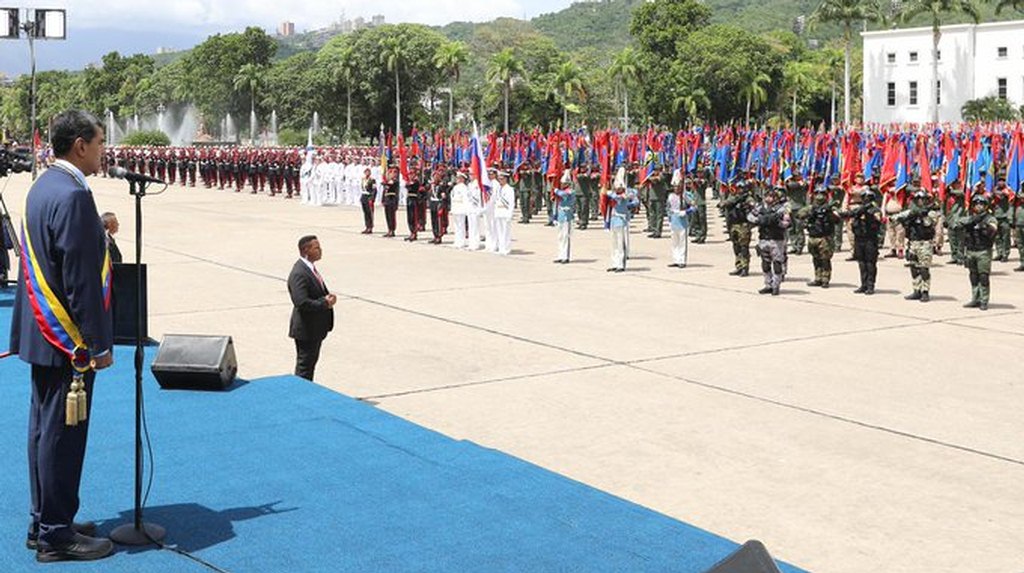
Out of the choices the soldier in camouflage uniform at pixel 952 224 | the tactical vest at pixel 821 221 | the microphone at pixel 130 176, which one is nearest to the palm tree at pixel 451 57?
the soldier in camouflage uniform at pixel 952 224

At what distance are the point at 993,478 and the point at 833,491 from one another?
1.15 meters

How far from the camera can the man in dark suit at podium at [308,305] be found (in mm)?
9062

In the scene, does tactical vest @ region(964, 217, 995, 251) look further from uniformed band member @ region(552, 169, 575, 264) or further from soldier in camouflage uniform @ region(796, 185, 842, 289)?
uniformed band member @ region(552, 169, 575, 264)

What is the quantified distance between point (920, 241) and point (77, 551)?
42.5 feet

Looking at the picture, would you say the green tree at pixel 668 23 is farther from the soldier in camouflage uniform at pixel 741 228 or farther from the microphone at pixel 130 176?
the microphone at pixel 130 176

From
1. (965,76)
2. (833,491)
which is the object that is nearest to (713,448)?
(833,491)

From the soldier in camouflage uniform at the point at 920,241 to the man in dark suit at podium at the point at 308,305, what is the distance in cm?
931

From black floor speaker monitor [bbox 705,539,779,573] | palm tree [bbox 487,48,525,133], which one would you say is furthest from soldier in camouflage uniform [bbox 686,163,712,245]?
palm tree [bbox 487,48,525,133]

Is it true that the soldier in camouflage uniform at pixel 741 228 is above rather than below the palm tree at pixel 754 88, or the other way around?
below

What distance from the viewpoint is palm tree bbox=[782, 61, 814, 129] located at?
283 feet

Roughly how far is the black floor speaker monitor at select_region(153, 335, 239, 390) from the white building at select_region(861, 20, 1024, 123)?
79.6 meters

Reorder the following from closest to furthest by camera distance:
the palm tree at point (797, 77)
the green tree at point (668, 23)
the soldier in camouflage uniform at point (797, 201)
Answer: the soldier in camouflage uniform at point (797, 201) → the palm tree at point (797, 77) → the green tree at point (668, 23)

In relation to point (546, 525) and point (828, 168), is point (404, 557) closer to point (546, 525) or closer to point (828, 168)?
A: point (546, 525)

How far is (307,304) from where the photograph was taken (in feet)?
29.7
